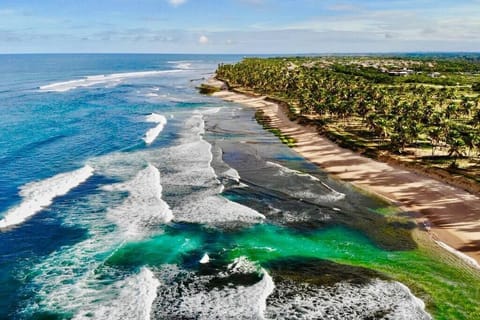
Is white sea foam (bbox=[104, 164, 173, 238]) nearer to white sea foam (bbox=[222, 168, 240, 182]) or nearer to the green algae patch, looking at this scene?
white sea foam (bbox=[222, 168, 240, 182])

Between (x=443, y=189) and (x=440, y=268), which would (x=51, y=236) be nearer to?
(x=440, y=268)

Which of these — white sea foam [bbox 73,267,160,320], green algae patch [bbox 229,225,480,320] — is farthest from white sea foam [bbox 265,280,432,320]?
white sea foam [bbox 73,267,160,320]

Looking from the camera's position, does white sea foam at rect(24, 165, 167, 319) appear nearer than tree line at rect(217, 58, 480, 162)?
Yes

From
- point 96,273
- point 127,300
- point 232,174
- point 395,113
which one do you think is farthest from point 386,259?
point 395,113

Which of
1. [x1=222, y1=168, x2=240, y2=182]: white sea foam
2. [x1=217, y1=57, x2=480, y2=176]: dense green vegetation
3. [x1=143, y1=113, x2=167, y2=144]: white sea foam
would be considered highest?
[x1=217, y1=57, x2=480, y2=176]: dense green vegetation

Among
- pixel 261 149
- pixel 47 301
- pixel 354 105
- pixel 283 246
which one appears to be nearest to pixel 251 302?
pixel 283 246

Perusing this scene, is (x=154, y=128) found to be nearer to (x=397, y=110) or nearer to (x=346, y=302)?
(x=397, y=110)

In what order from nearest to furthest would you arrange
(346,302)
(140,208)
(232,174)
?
(346,302), (140,208), (232,174)
